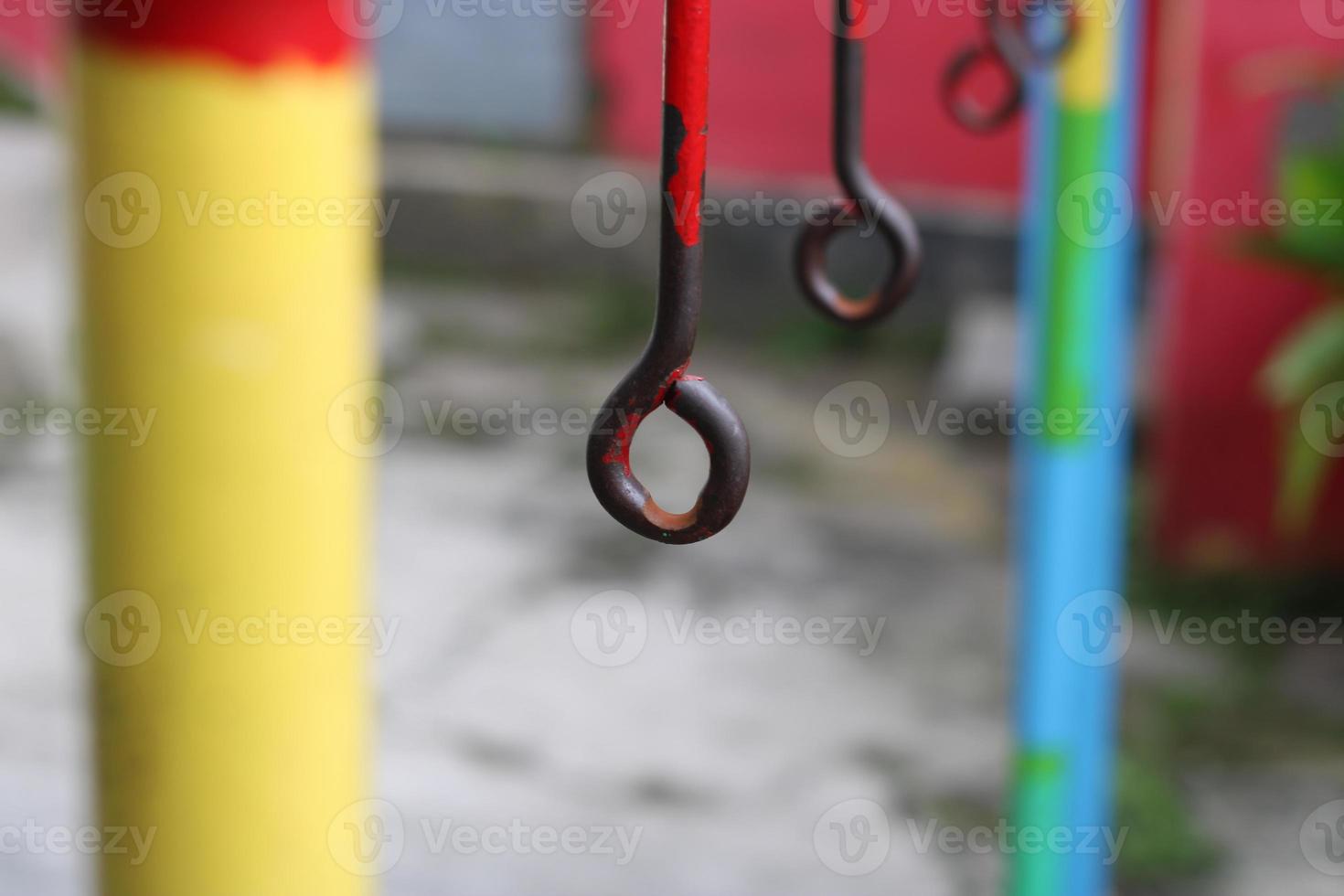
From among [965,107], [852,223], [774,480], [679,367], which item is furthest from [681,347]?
[774,480]

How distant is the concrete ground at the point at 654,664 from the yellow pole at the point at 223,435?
1264mm

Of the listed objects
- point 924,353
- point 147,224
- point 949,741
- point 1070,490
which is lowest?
point 949,741

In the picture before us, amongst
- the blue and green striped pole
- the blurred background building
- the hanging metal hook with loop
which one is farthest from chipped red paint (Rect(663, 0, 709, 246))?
the blurred background building


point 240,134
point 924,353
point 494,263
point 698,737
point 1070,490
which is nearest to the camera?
point 240,134

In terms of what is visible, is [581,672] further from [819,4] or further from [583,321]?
[819,4]

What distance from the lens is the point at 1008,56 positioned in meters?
1.19

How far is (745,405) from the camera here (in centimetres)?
464

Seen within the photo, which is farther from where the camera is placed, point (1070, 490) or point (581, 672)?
point (581, 672)

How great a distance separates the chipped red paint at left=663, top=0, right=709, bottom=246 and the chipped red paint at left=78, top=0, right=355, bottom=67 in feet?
0.72

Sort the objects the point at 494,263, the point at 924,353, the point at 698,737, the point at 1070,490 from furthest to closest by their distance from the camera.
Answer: the point at 494,263
the point at 924,353
the point at 698,737
the point at 1070,490

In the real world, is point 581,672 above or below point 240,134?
below

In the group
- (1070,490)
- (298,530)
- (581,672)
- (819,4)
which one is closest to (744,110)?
(819,4)

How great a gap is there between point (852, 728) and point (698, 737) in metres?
0.29

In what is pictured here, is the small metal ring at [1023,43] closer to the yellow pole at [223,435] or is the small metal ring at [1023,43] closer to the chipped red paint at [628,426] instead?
the yellow pole at [223,435]
